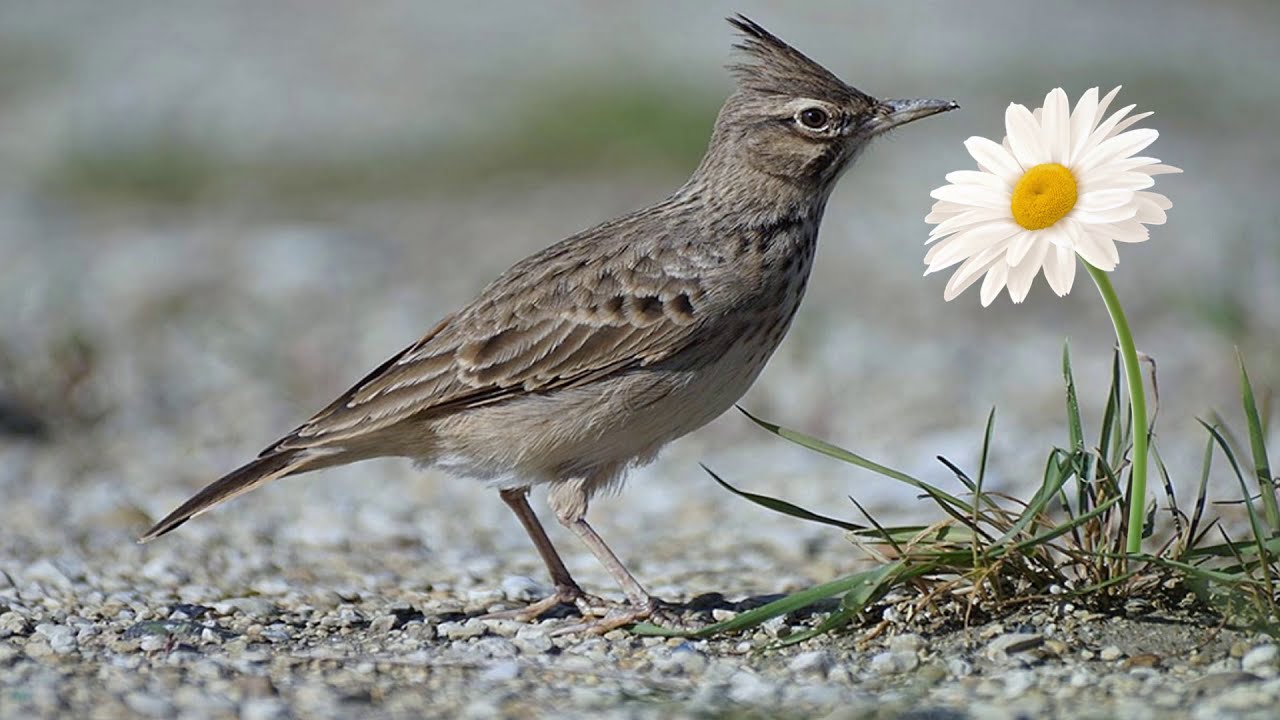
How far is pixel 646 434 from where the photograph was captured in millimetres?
5352

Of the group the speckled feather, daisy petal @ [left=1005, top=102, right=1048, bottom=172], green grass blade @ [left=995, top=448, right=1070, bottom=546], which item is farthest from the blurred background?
daisy petal @ [left=1005, top=102, right=1048, bottom=172]

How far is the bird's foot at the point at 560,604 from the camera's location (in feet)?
17.5

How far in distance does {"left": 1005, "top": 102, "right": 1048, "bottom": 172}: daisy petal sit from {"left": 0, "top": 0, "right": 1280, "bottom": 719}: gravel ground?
128 centimetres

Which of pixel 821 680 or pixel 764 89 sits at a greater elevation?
pixel 764 89

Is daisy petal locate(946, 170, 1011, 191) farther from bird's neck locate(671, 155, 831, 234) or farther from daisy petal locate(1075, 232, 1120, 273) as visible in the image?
bird's neck locate(671, 155, 831, 234)

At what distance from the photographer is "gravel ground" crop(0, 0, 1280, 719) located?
14.5 ft

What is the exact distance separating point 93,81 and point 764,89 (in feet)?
51.2

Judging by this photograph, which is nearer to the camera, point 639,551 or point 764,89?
point 764,89

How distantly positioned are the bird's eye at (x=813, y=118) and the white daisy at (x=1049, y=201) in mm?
1507

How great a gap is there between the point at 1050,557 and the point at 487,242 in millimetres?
7925

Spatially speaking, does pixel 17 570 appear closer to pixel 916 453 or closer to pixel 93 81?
pixel 916 453

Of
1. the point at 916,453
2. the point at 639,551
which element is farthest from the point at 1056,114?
the point at 916,453

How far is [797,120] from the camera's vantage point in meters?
5.86

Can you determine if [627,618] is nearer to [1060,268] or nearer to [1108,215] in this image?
[1060,268]
